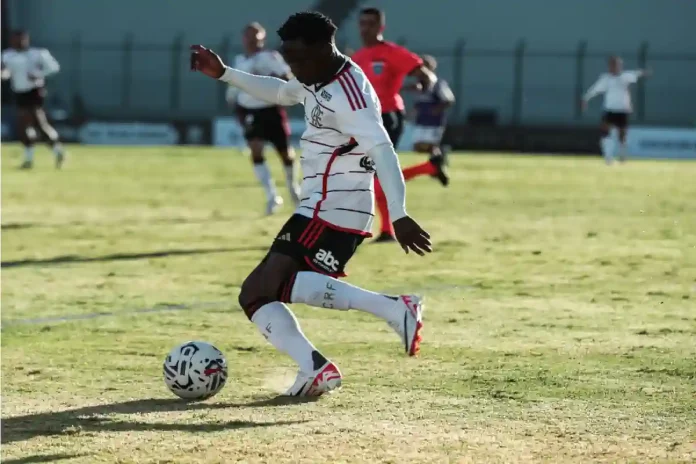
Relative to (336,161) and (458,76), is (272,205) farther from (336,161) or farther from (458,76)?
(458,76)

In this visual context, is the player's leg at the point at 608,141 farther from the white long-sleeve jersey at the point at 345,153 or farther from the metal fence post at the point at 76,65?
the white long-sleeve jersey at the point at 345,153

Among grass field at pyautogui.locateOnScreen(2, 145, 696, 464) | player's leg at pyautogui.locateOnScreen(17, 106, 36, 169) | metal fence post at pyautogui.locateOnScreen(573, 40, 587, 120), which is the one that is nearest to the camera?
grass field at pyautogui.locateOnScreen(2, 145, 696, 464)

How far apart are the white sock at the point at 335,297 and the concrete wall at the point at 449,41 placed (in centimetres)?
3401

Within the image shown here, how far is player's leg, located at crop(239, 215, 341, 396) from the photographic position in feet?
20.1

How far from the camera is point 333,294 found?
621cm

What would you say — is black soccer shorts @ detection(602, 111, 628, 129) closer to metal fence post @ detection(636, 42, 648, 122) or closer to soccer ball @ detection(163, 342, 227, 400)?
metal fence post @ detection(636, 42, 648, 122)

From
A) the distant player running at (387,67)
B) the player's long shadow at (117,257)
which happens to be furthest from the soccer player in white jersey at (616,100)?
the player's long shadow at (117,257)

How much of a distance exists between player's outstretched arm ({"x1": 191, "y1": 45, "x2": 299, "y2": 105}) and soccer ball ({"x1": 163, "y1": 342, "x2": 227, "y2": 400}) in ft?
4.47

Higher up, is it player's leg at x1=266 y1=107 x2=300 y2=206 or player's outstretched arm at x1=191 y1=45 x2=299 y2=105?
player's outstretched arm at x1=191 y1=45 x2=299 y2=105

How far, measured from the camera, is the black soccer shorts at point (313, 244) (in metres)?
6.22

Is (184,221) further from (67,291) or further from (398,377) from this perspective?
(398,377)

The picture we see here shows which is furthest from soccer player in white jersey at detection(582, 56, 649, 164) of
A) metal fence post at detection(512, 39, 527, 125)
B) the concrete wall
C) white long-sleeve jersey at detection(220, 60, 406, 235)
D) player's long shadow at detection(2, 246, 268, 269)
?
white long-sleeve jersey at detection(220, 60, 406, 235)

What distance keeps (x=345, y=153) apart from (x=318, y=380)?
105cm

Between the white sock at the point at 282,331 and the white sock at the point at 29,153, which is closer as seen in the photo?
the white sock at the point at 282,331
